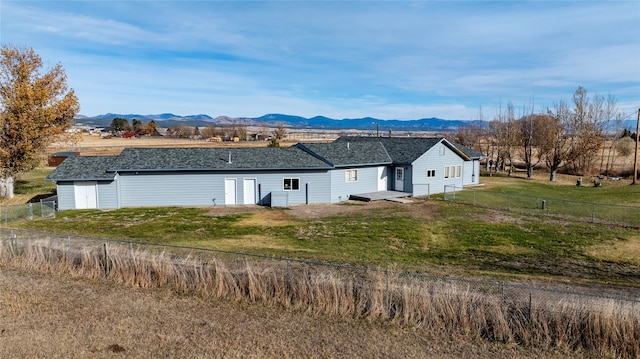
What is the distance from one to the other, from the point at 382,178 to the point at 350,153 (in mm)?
3527

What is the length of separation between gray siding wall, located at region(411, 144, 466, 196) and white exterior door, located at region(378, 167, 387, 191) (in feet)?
8.17

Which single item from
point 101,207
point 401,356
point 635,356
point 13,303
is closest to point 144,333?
point 13,303

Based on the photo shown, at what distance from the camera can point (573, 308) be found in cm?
994

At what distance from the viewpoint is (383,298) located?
37.3 feet

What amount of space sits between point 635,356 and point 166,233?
63.5ft

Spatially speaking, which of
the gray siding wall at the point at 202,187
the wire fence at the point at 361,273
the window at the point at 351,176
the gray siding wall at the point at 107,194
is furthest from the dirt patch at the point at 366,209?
the gray siding wall at the point at 107,194

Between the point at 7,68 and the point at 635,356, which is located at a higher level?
the point at 7,68

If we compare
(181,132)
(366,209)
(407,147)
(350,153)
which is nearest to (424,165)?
(407,147)

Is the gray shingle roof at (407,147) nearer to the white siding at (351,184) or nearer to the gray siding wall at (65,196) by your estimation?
the white siding at (351,184)

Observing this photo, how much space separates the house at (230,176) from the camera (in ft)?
94.6

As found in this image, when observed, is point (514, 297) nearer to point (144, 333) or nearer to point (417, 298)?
point (417, 298)

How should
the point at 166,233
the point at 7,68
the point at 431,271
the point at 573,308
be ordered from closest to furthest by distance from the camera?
the point at 573,308 → the point at 431,271 → the point at 166,233 → the point at 7,68

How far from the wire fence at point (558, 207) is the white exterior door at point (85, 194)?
2509cm

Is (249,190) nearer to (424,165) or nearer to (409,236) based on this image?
(409,236)
